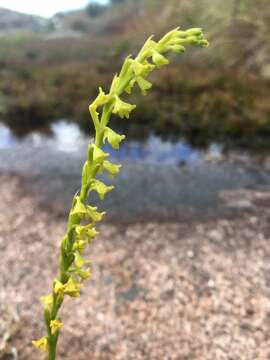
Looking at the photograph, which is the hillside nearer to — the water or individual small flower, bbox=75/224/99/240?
the water

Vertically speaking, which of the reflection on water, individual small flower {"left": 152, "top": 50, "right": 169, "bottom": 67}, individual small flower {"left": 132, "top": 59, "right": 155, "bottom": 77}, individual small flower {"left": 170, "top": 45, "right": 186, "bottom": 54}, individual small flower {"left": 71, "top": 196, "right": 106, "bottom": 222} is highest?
the reflection on water

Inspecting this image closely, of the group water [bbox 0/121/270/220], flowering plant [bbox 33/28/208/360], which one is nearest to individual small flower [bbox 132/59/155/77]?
flowering plant [bbox 33/28/208/360]

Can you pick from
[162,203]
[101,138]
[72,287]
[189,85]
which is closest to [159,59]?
Answer: [101,138]

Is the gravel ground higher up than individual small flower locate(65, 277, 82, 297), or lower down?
lower down

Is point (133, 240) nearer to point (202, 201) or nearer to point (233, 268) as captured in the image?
point (233, 268)

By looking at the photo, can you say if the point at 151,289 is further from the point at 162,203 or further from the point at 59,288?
the point at 59,288

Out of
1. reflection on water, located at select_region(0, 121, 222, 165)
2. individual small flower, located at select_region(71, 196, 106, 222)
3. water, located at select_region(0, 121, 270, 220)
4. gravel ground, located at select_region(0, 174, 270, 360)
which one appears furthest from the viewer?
reflection on water, located at select_region(0, 121, 222, 165)
